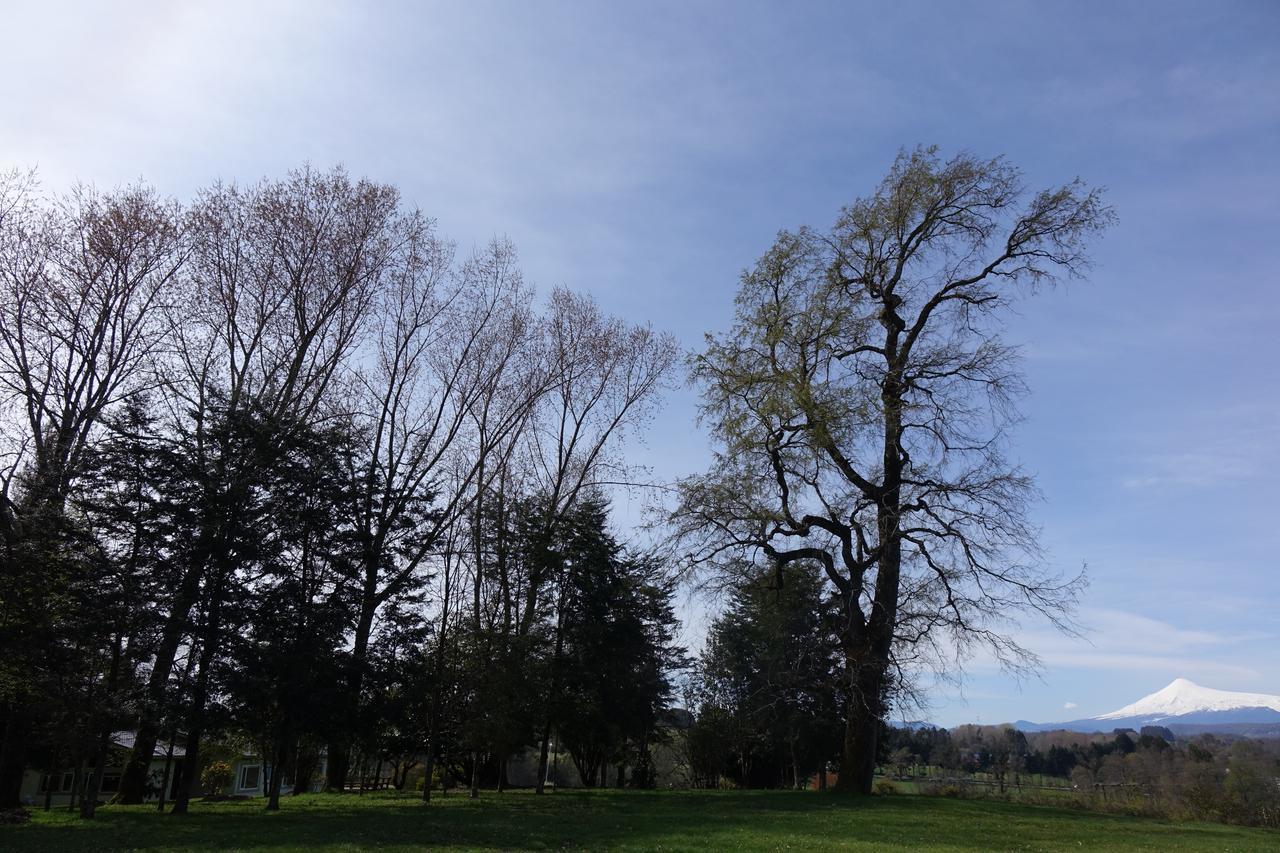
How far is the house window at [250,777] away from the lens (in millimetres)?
56344

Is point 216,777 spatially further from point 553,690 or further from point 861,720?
point 861,720

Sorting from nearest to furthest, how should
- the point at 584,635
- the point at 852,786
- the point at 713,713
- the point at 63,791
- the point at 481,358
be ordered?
1. the point at 852,786
2. the point at 481,358
3. the point at 584,635
4. the point at 713,713
5. the point at 63,791

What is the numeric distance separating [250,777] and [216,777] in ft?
42.9

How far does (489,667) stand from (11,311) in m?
15.9

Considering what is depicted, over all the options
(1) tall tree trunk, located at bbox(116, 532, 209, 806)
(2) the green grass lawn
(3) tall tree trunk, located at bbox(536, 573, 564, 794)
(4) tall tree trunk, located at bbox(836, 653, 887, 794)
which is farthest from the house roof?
(4) tall tree trunk, located at bbox(836, 653, 887, 794)

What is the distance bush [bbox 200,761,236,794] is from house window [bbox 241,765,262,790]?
3.55 m

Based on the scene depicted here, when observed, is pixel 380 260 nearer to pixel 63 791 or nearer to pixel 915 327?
pixel 915 327

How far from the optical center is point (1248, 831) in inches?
662

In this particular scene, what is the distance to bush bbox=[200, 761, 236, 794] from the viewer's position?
134ft

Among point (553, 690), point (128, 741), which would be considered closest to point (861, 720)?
point (553, 690)

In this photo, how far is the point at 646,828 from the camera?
14766 mm

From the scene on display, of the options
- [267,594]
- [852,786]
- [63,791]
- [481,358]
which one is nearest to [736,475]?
[852,786]

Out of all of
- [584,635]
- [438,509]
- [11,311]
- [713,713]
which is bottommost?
[713,713]

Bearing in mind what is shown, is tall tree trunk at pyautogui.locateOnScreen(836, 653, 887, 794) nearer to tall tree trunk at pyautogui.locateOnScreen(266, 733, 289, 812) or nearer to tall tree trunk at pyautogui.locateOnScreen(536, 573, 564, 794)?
tall tree trunk at pyautogui.locateOnScreen(536, 573, 564, 794)
